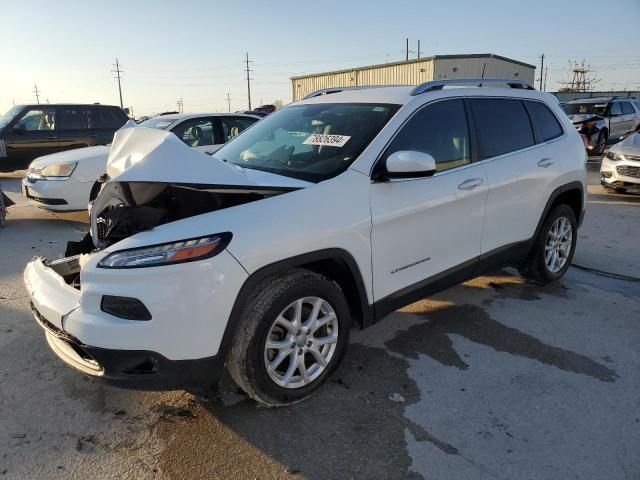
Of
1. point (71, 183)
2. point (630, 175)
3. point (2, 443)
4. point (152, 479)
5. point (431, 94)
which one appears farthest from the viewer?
point (630, 175)

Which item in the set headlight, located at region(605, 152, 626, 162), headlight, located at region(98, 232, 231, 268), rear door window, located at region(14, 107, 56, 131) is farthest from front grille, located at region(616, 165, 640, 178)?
rear door window, located at region(14, 107, 56, 131)

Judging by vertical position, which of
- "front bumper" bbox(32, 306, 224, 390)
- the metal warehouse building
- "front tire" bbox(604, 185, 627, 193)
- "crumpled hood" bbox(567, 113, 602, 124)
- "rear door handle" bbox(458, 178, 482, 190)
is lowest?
"front tire" bbox(604, 185, 627, 193)

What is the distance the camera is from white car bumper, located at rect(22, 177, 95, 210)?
281 inches

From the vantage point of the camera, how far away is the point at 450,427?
9.00 feet

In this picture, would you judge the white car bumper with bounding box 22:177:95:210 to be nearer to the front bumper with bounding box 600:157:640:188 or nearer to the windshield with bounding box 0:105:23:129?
the windshield with bounding box 0:105:23:129

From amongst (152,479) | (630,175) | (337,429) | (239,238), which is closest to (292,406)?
(337,429)

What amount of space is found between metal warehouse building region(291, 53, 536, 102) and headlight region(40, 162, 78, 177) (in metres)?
23.9

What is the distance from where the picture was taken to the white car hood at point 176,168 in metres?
2.64

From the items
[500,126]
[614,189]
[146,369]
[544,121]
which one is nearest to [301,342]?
[146,369]

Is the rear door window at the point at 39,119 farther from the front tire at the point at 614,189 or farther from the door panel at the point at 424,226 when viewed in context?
the front tire at the point at 614,189

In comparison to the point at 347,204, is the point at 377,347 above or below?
below

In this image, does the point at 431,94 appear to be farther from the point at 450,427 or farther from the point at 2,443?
the point at 2,443

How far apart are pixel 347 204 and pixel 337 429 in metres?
1.23

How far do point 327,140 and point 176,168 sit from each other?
1111mm
